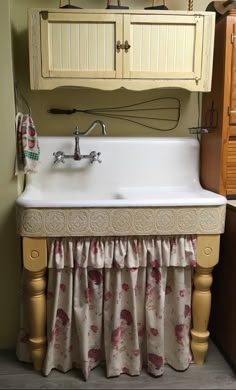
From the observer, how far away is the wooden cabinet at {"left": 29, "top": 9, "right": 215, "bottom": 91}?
1.49m

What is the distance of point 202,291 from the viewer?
1484mm

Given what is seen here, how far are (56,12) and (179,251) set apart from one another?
1201 mm

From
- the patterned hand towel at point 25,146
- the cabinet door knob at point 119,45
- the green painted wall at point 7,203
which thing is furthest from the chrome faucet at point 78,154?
the cabinet door knob at point 119,45

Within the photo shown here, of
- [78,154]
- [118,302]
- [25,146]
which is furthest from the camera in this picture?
[78,154]

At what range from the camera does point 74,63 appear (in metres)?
1.52

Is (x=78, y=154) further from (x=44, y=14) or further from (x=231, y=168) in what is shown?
(x=231, y=168)

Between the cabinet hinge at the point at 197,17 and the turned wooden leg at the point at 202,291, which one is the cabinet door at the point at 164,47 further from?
the turned wooden leg at the point at 202,291

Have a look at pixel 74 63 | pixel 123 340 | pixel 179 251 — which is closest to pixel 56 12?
pixel 74 63

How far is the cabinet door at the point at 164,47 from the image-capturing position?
152 centimetres

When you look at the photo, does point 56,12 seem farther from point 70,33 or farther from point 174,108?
point 174,108

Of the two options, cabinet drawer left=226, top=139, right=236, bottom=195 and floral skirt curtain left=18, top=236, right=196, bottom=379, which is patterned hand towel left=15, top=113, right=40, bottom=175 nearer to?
floral skirt curtain left=18, top=236, right=196, bottom=379

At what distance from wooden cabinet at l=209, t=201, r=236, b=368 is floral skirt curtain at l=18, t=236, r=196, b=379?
0.68 feet

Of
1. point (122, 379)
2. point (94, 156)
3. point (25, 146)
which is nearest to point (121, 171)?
point (94, 156)

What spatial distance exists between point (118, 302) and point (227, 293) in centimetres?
55
